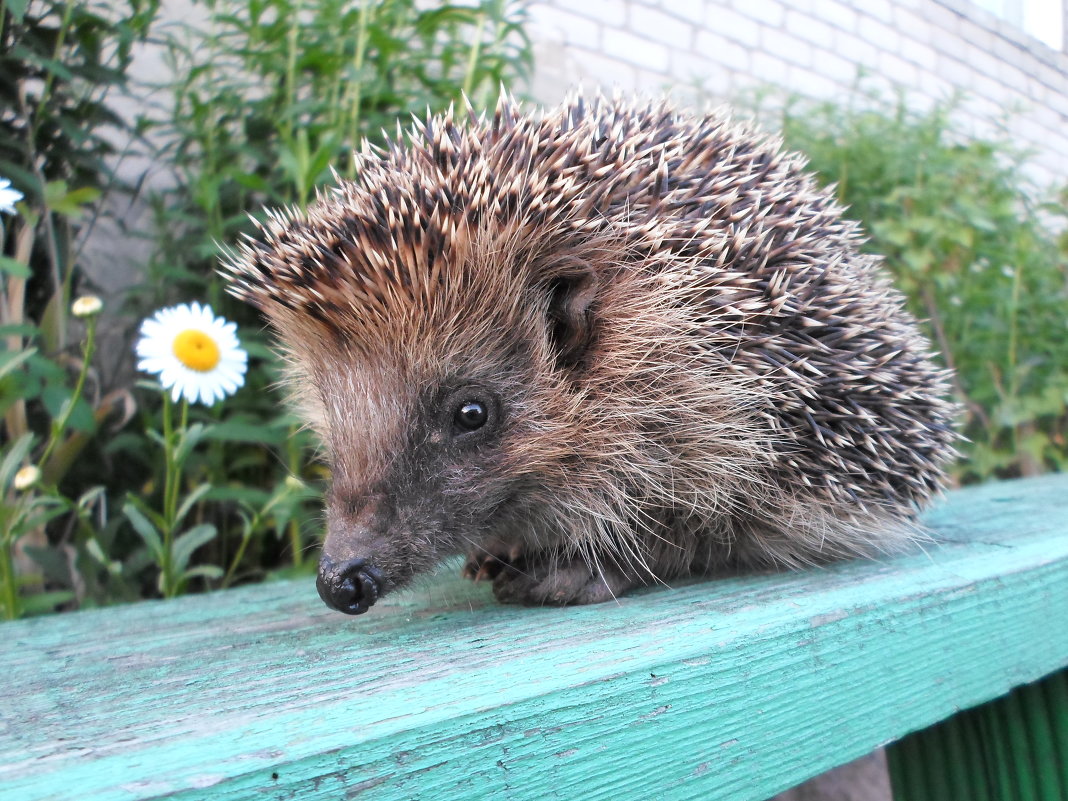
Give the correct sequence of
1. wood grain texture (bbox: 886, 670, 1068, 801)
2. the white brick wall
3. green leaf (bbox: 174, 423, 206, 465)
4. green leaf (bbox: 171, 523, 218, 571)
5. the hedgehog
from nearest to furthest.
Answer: the hedgehog → wood grain texture (bbox: 886, 670, 1068, 801) → green leaf (bbox: 174, 423, 206, 465) → green leaf (bbox: 171, 523, 218, 571) → the white brick wall

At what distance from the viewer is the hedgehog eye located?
110cm

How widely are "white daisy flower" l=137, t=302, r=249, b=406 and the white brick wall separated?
223 cm

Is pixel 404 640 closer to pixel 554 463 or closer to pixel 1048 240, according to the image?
pixel 554 463

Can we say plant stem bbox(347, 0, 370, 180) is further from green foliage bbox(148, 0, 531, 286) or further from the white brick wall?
the white brick wall

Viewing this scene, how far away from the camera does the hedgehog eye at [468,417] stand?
1.10 meters

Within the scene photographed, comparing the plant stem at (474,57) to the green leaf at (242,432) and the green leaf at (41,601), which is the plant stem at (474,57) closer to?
the green leaf at (242,432)

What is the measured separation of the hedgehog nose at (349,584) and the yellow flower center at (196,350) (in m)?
0.61

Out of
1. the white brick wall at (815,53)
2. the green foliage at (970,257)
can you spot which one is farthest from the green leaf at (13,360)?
the green foliage at (970,257)

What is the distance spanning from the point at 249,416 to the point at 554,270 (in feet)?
3.76

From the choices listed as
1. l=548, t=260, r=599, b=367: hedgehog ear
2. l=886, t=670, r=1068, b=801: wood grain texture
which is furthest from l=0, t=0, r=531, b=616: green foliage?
l=886, t=670, r=1068, b=801: wood grain texture

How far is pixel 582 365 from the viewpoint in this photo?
120cm

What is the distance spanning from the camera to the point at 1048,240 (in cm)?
346

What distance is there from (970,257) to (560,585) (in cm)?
270

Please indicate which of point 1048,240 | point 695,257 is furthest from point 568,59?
point 695,257
